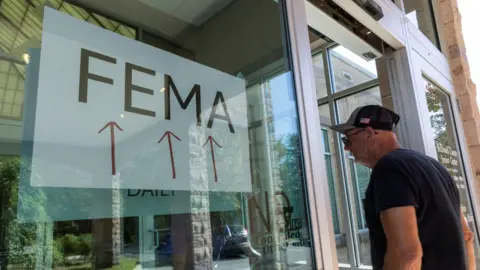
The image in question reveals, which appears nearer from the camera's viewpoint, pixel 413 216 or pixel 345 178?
pixel 413 216

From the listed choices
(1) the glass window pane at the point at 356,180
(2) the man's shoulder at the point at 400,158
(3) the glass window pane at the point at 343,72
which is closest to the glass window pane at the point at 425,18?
(3) the glass window pane at the point at 343,72

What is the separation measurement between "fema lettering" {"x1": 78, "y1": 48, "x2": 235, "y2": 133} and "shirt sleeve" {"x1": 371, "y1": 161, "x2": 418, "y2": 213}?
53 cm

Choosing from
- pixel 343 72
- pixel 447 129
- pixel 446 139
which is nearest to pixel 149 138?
pixel 446 139

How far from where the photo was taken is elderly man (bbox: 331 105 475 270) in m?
1.15

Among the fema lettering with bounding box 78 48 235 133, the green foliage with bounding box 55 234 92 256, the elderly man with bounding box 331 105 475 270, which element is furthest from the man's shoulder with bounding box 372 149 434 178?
the green foliage with bounding box 55 234 92 256

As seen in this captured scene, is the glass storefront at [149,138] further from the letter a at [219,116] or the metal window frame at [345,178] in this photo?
the metal window frame at [345,178]

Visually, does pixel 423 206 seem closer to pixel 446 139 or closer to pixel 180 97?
pixel 180 97

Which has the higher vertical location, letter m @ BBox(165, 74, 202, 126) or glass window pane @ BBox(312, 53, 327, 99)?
glass window pane @ BBox(312, 53, 327, 99)

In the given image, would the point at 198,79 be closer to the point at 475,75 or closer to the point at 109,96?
the point at 109,96

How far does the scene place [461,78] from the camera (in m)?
2.97

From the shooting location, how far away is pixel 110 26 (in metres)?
1.02

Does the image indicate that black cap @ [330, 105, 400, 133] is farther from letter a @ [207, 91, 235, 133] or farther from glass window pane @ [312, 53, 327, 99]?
glass window pane @ [312, 53, 327, 99]

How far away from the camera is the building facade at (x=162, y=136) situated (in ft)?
2.69

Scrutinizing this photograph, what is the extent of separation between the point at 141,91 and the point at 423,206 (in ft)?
3.28
